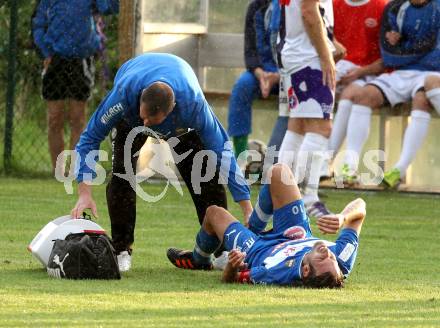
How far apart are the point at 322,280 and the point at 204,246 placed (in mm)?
1123

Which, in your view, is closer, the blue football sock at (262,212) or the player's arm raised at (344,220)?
the player's arm raised at (344,220)

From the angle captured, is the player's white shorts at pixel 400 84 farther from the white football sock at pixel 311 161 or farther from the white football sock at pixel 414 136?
the white football sock at pixel 311 161

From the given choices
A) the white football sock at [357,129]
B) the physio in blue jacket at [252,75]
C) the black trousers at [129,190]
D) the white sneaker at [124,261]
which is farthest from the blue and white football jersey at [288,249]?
the physio in blue jacket at [252,75]

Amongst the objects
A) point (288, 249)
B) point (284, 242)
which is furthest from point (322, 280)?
point (284, 242)

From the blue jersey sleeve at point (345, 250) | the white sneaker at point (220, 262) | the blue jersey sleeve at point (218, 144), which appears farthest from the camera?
the white sneaker at point (220, 262)

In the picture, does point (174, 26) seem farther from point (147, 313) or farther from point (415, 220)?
point (147, 313)

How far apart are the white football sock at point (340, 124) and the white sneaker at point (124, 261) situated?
5.05 metres

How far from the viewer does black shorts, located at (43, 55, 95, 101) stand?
13.2m

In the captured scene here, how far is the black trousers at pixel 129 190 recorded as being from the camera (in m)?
7.92

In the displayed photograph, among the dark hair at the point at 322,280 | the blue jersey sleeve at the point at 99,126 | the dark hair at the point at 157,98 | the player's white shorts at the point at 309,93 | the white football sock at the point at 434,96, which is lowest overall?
the dark hair at the point at 322,280

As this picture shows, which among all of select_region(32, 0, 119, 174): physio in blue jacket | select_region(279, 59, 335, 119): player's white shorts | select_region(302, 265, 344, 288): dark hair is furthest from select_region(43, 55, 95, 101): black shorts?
select_region(302, 265, 344, 288): dark hair

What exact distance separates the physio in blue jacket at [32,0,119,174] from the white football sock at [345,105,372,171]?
8.39 ft

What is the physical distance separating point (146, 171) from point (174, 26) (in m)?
1.63

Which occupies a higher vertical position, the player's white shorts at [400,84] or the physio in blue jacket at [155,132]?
the physio in blue jacket at [155,132]
